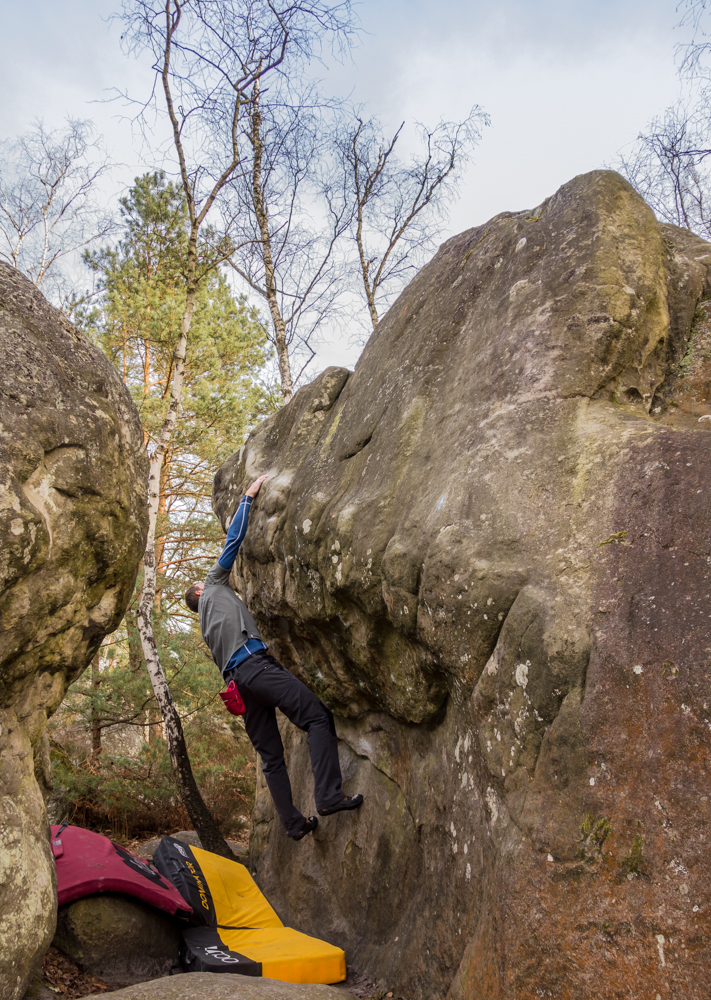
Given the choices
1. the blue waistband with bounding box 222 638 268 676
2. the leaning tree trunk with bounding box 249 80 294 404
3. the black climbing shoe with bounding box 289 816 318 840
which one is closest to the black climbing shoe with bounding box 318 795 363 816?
the black climbing shoe with bounding box 289 816 318 840

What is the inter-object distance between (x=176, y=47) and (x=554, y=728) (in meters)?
10.1

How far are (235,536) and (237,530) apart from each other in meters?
0.06

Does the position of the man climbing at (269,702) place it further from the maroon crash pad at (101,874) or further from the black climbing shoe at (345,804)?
the maroon crash pad at (101,874)

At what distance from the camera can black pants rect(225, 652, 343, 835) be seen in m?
4.80

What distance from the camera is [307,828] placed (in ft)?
16.5

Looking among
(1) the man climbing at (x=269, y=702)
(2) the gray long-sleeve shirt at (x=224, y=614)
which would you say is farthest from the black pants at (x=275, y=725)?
(2) the gray long-sleeve shirt at (x=224, y=614)

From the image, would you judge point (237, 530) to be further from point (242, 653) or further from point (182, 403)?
point (182, 403)

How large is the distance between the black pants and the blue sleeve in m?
0.81

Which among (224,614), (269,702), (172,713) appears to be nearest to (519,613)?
(269,702)

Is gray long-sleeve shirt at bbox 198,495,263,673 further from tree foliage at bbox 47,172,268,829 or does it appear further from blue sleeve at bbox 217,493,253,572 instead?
tree foliage at bbox 47,172,268,829

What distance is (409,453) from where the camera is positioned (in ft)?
14.3

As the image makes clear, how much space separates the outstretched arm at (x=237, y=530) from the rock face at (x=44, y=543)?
3.20 feet

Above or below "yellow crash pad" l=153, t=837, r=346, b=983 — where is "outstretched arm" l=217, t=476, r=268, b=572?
above

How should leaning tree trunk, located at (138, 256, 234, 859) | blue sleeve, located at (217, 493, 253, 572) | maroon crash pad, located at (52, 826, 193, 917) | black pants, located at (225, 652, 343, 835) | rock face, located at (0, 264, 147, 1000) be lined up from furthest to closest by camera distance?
leaning tree trunk, located at (138, 256, 234, 859) → blue sleeve, located at (217, 493, 253, 572) → black pants, located at (225, 652, 343, 835) → maroon crash pad, located at (52, 826, 193, 917) → rock face, located at (0, 264, 147, 1000)
